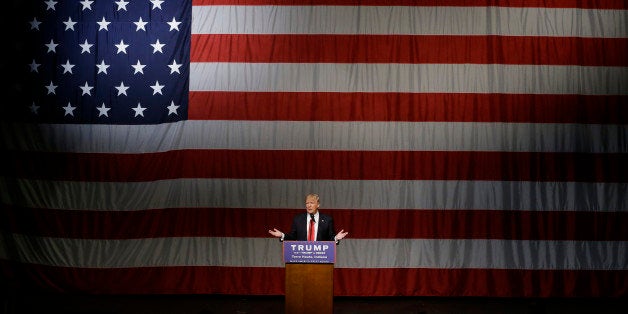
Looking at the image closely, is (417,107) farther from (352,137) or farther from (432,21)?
(432,21)

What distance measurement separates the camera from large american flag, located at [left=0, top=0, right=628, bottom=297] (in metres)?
6.02

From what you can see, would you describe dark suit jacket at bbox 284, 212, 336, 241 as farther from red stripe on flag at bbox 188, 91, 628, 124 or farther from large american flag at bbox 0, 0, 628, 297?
red stripe on flag at bbox 188, 91, 628, 124

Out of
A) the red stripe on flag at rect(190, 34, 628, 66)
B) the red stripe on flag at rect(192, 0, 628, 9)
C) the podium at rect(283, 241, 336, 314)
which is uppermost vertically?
the red stripe on flag at rect(192, 0, 628, 9)

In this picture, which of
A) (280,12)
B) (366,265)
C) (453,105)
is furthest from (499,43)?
(366,265)

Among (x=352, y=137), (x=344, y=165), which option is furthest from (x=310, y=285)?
(x=352, y=137)

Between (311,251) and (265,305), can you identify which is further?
(265,305)

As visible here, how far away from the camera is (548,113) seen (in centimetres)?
607

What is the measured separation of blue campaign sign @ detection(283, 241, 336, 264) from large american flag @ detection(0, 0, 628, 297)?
177 centimetres

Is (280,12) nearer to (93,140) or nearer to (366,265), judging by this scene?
(93,140)

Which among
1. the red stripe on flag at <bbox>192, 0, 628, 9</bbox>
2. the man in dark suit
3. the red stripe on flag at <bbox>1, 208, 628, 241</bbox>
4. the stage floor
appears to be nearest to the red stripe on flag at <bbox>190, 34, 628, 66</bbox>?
the red stripe on flag at <bbox>192, 0, 628, 9</bbox>

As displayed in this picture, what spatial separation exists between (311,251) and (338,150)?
79.9 inches

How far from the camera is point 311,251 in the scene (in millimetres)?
4289

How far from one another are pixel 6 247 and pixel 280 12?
4383 mm

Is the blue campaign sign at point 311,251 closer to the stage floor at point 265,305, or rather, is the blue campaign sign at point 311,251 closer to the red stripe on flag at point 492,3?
the stage floor at point 265,305
